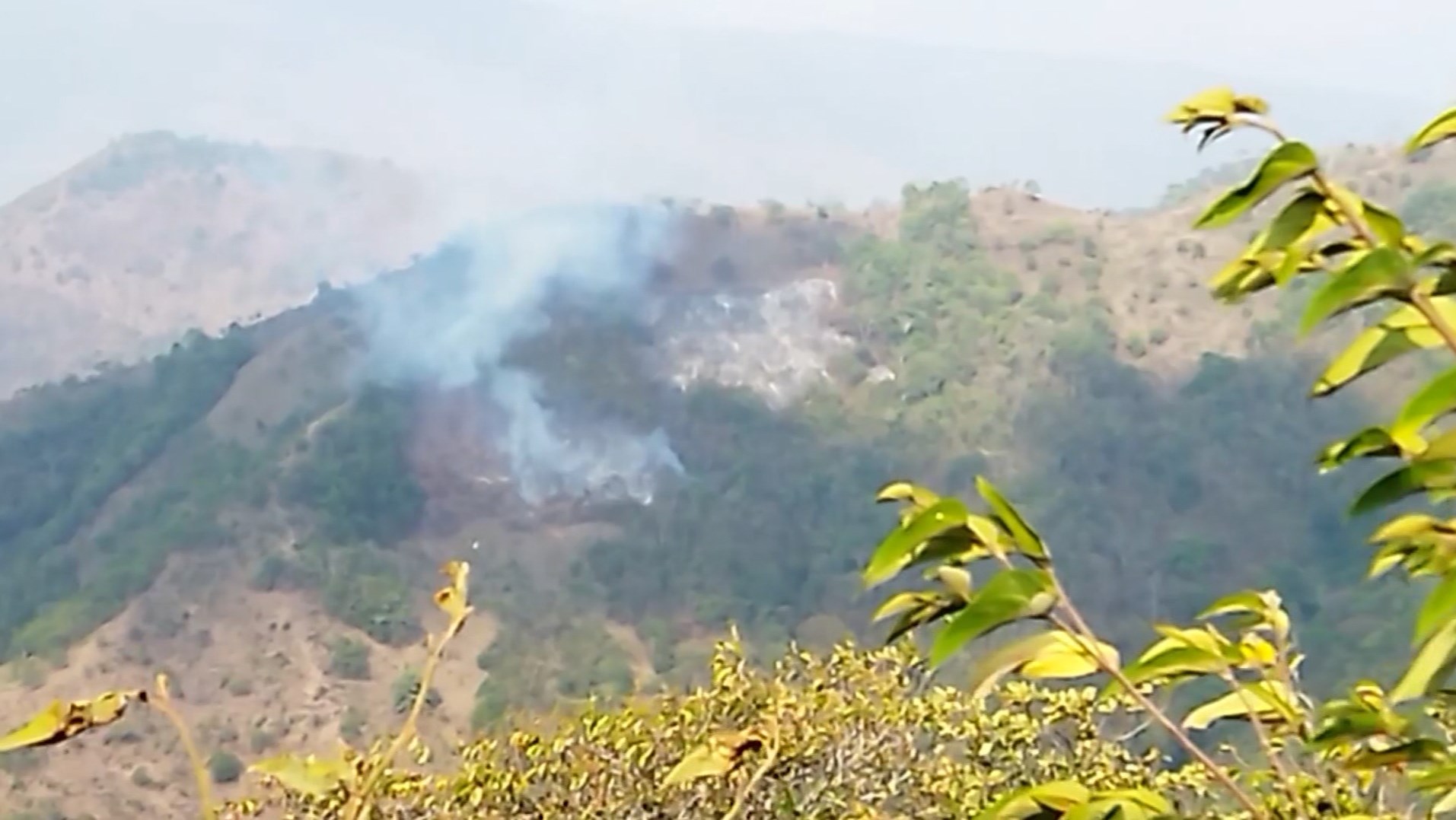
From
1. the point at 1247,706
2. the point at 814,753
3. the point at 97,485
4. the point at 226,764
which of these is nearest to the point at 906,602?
the point at 1247,706

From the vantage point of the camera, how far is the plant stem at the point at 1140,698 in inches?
44.8

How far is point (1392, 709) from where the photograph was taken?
4.44 ft

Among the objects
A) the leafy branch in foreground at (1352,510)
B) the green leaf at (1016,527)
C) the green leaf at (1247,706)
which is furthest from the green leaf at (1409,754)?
the green leaf at (1016,527)

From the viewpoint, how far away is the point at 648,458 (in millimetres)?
42250

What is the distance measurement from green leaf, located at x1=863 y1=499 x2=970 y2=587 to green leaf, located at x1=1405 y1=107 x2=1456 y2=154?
39cm

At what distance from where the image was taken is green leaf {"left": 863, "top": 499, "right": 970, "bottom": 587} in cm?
111

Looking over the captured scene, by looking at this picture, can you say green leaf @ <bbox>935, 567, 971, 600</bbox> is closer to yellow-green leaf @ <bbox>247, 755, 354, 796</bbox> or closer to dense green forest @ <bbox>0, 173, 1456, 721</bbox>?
yellow-green leaf @ <bbox>247, 755, 354, 796</bbox>

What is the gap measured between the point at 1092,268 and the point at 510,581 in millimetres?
17932

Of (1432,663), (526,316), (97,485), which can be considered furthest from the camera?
(526,316)

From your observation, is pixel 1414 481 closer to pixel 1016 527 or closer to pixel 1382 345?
pixel 1382 345

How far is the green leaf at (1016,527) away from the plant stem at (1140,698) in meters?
0.02

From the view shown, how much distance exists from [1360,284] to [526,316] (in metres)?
48.9

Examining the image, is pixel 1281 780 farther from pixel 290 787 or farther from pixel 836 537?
pixel 836 537

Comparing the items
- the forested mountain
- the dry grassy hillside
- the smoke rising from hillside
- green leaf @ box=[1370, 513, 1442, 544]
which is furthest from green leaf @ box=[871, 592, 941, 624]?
the dry grassy hillside
